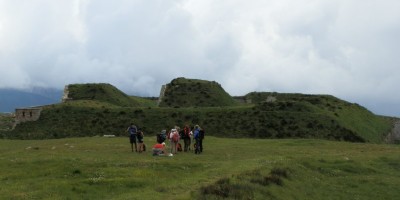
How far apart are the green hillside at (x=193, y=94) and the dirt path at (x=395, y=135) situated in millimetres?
41838

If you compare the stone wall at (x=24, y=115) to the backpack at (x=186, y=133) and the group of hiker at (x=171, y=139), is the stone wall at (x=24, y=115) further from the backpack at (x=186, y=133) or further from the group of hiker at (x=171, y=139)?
the backpack at (x=186, y=133)

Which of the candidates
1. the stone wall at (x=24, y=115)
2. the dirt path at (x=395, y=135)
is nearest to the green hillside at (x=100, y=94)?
the stone wall at (x=24, y=115)

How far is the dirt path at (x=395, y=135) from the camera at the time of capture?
372 feet

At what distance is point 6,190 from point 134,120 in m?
71.7

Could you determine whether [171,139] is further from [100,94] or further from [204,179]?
[100,94]

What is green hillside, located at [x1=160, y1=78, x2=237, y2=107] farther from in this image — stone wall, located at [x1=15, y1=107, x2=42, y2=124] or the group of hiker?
the group of hiker

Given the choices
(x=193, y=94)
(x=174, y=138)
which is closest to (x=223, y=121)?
(x=193, y=94)

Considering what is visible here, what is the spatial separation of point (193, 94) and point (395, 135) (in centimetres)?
5350

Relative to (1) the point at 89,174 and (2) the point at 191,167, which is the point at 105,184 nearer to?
(1) the point at 89,174

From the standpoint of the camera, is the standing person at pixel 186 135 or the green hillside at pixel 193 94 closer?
the standing person at pixel 186 135

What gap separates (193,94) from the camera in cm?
12875

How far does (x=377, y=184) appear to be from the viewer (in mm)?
38094

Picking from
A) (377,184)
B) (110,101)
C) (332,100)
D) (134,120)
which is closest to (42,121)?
(134,120)

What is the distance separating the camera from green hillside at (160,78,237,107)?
12481 centimetres
